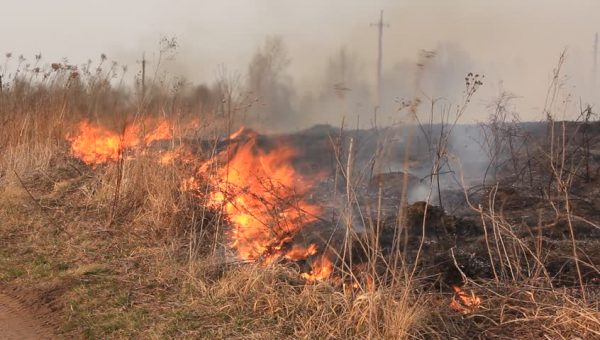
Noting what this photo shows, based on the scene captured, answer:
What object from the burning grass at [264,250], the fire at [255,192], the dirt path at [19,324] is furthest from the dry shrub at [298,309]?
the dirt path at [19,324]

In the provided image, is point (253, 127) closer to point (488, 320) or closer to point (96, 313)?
point (96, 313)

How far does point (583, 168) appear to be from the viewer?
834 centimetres

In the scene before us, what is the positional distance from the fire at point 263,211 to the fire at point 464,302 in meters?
1.13

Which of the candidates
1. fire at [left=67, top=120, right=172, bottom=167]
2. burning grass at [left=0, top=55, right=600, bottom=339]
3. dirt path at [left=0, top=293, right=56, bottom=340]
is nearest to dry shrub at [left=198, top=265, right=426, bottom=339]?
burning grass at [left=0, top=55, right=600, bottom=339]

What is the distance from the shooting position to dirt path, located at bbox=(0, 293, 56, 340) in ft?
12.9

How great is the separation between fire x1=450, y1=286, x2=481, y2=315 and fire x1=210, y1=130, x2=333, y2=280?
113 cm

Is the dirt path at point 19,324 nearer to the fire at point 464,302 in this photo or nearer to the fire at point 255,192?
the fire at point 255,192

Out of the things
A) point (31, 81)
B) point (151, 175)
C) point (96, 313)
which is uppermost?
point (31, 81)

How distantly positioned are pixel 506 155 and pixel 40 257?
7888 millimetres

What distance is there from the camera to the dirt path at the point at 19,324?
394 cm

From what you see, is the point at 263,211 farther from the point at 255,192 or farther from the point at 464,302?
the point at 464,302

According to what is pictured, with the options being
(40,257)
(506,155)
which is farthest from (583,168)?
(40,257)

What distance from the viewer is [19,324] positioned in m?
4.14

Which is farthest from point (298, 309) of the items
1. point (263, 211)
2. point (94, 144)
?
point (94, 144)
